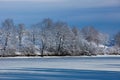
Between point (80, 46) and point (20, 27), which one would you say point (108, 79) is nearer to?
point (80, 46)

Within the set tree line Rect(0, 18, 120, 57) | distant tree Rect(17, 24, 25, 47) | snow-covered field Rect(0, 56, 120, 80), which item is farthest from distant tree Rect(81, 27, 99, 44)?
snow-covered field Rect(0, 56, 120, 80)

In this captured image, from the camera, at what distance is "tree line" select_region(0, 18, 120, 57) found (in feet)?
227

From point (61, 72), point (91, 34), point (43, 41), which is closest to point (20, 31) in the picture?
point (43, 41)

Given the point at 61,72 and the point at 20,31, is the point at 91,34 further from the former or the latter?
the point at 61,72

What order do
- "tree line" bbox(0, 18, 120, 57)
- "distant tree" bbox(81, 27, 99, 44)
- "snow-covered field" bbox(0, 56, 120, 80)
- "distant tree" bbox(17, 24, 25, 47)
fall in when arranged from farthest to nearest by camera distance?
"distant tree" bbox(81, 27, 99, 44) → "distant tree" bbox(17, 24, 25, 47) → "tree line" bbox(0, 18, 120, 57) → "snow-covered field" bbox(0, 56, 120, 80)

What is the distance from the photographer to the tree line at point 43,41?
2719 inches

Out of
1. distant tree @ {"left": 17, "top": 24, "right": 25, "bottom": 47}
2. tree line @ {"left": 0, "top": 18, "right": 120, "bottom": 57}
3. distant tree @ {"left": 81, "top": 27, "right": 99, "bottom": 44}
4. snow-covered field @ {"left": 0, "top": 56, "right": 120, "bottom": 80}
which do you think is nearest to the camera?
snow-covered field @ {"left": 0, "top": 56, "right": 120, "bottom": 80}

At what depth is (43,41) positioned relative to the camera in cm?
7256

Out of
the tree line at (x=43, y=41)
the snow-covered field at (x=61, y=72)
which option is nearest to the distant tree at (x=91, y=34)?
the tree line at (x=43, y=41)

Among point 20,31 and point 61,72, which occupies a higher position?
point 20,31

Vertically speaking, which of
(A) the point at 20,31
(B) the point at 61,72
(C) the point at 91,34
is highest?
(A) the point at 20,31

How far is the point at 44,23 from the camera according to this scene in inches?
2936

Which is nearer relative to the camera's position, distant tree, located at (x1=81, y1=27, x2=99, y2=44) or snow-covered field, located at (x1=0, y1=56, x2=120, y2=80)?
snow-covered field, located at (x1=0, y1=56, x2=120, y2=80)

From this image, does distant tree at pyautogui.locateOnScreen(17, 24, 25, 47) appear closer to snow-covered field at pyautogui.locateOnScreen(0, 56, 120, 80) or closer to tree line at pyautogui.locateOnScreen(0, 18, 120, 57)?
tree line at pyautogui.locateOnScreen(0, 18, 120, 57)
